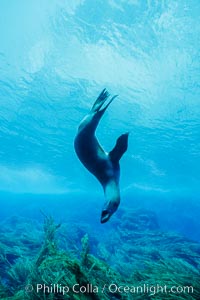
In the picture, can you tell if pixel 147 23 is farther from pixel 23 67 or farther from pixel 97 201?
pixel 97 201

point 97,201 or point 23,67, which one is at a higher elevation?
point 97,201

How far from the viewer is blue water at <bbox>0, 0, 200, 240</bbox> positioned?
11.0m

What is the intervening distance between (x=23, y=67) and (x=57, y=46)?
2744 millimetres

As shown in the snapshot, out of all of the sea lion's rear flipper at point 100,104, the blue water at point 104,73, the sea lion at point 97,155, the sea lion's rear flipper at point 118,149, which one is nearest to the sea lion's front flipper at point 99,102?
the sea lion's rear flipper at point 100,104

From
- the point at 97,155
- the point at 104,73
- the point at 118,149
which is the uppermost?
the point at 104,73

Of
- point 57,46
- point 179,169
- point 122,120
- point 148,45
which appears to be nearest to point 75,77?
point 57,46

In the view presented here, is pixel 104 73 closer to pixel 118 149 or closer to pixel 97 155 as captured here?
pixel 118 149

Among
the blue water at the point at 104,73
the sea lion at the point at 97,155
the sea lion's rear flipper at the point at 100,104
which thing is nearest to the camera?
the sea lion at the point at 97,155

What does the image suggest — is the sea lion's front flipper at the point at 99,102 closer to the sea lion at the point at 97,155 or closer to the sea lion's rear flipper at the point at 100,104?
the sea lion's rear flipper at the point at 100,104

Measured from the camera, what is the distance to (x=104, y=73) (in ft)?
46.9

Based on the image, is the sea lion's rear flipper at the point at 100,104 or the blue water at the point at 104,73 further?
the blue water at the point at 104,73

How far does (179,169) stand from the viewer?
32719 mm

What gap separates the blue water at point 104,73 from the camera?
11000 millimetres

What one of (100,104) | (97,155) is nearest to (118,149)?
(97,155)
